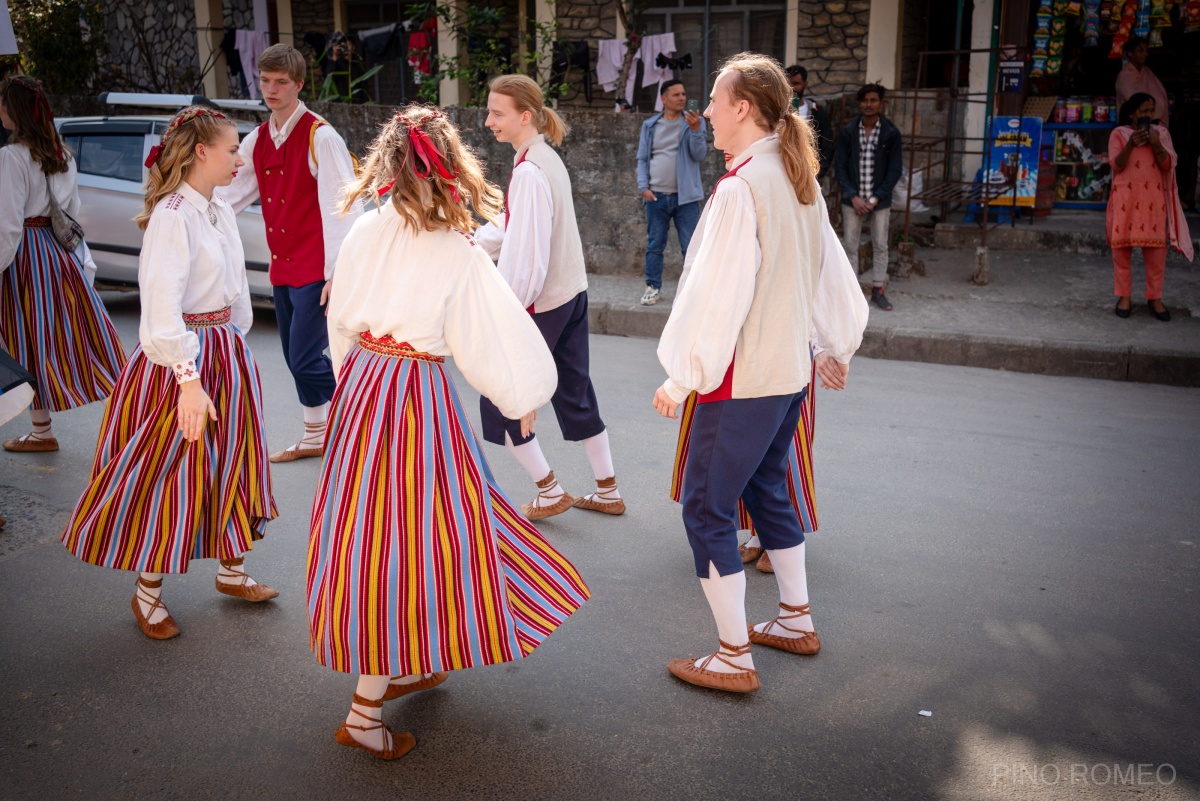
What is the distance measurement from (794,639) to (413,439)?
1.52 metres

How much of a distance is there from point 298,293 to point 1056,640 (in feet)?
12.2

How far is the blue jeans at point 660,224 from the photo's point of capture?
9320 mm

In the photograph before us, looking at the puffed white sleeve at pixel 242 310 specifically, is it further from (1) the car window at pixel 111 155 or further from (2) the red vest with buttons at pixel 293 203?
(1) the car window at pixel 111 155

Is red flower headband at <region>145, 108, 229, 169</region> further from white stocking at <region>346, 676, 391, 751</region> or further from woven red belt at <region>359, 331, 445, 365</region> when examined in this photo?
white stocking at <region>346, 676, 391, 751</region>

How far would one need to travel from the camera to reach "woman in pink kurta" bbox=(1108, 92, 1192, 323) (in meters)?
8.23

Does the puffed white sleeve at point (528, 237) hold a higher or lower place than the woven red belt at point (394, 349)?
higher

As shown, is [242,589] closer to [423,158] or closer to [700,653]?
[700,653]

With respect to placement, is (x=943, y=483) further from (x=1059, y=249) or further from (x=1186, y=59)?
(x=1186, y=59)

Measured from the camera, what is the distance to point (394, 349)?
299 cm

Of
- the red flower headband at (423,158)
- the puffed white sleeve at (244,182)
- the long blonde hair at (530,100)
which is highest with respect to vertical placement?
the long blonde hair at (530,100)

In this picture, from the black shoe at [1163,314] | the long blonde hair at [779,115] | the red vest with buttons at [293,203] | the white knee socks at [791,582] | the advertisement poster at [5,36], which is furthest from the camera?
the black shoe at [1163,314]

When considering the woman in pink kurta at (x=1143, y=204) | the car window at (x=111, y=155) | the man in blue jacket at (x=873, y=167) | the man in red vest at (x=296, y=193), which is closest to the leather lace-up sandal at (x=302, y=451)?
the man in red vest at (x=296, y=193)

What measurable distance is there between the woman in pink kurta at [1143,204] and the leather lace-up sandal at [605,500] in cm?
531

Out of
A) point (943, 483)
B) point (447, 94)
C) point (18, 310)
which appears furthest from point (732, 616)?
point (447, 94)
